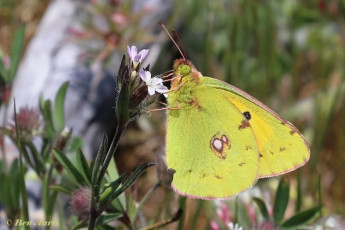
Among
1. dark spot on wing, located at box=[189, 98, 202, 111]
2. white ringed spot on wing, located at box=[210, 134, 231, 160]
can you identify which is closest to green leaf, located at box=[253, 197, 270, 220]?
white ringed spot on wing, located at box=[210, 134, 231, 160]

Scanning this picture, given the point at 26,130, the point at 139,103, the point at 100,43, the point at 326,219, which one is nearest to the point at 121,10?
the point at 100,43

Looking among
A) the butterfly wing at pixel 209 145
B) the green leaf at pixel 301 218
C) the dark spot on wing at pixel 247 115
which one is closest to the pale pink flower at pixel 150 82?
the butterfly wing at pixel 209 145

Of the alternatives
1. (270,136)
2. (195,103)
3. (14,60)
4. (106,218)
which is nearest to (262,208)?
(270,136)

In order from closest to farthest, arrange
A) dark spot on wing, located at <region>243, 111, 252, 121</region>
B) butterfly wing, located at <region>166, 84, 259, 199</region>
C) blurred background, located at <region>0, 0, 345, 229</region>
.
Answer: butterfly wing, located at <region>166, 84, 259, 199</region> → dark spot on wing, located at <region>243, 111, 252, 121</region> → blurred background, located at <region>0, 0, 345, 229</region>

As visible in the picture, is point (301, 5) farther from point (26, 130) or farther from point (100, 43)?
point (26, 130)

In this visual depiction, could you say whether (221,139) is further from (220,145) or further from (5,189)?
(5,189)

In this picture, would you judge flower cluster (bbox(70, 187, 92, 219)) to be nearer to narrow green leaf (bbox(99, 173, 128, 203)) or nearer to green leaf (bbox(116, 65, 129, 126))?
narrow green leaf (bbox(99, 173, 128, 203))

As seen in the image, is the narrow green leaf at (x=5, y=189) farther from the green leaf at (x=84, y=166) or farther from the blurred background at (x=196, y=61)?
the blurred background at (x=196, y=61)
